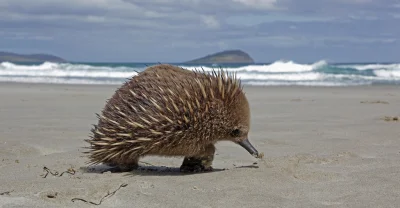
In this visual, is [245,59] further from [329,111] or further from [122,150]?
[122,150]

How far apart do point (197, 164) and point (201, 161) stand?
6 centimetres

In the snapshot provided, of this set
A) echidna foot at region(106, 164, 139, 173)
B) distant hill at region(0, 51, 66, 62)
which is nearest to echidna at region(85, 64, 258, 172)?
echidna foot at region(106, 164, 139, 173)

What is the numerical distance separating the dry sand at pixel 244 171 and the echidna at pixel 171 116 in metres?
0.32

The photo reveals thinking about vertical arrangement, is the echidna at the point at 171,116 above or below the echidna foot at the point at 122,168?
above

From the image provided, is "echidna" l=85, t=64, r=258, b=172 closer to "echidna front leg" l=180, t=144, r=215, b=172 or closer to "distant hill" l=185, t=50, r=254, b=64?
"echidna front leg" l=180, t=144, r=215, b=172

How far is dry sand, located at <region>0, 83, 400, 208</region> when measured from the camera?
508 cm

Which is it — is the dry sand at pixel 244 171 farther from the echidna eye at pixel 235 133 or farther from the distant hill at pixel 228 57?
the distant hill at pixel 228 57

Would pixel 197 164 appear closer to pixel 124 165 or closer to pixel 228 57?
pixel 124 165

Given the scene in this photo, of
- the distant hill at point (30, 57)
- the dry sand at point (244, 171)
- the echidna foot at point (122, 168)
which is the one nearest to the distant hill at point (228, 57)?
the distant hill at point (30, 57)

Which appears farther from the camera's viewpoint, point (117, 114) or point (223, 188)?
point (117, 114)

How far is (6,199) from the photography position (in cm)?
509

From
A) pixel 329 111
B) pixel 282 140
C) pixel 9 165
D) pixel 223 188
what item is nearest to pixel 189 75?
pixel 223 188

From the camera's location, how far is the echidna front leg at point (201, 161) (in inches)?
254

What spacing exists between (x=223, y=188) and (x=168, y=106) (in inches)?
41.6
